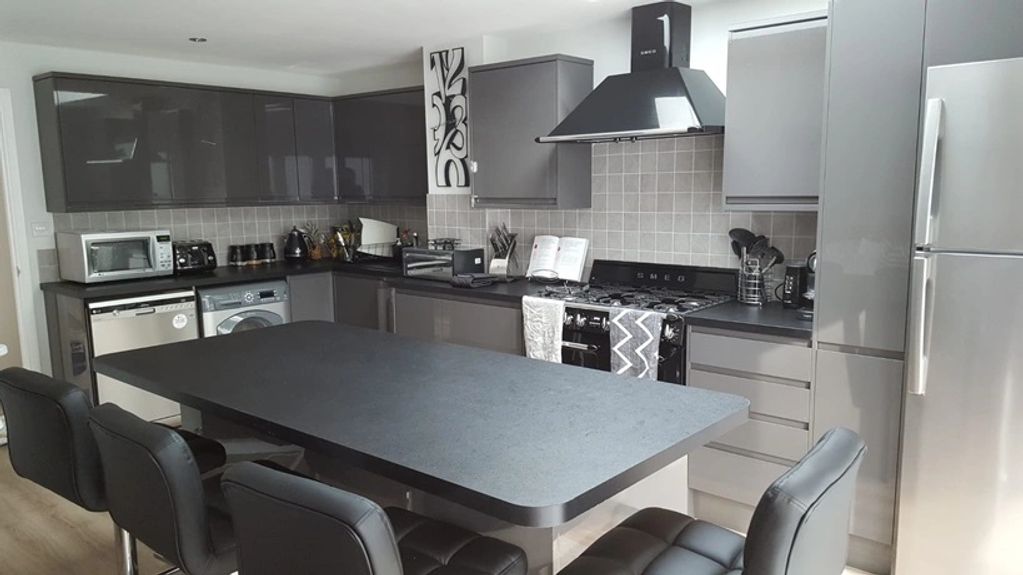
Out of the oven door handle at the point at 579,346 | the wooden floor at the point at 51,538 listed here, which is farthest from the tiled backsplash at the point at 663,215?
the wooden floor at the point at 51,538

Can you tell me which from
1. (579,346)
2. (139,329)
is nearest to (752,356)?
(579,346)

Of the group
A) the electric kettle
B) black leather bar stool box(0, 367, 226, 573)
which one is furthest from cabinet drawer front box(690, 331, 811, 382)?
the electric kettle

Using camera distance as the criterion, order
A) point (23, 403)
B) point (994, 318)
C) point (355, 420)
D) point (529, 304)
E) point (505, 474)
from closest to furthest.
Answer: point (505, 474) → point (355, 420) → point (23, 403) → point (994, 318) → point (529, 304)

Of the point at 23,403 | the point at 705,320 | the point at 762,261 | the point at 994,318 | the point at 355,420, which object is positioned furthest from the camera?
the point at 762,261


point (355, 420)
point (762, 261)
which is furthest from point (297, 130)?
point (355, 420)

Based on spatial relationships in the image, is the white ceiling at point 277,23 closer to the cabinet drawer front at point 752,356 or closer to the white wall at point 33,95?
the white wall at point 33,95

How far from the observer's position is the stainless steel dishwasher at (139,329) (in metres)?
4.10

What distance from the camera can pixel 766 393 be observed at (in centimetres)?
298

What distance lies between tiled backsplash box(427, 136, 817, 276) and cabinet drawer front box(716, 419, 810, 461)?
90 centimetres

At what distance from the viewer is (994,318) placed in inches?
90.3

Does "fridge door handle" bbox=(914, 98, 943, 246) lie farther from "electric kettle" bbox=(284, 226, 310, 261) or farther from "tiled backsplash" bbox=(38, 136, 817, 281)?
"electric kettle" bbox=(284, 226, 310, 261)

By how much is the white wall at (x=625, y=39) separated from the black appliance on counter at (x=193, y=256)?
7.67 feet

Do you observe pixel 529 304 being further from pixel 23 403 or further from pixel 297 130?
pixel 297 130

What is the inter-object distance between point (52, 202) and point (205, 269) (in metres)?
0.98
